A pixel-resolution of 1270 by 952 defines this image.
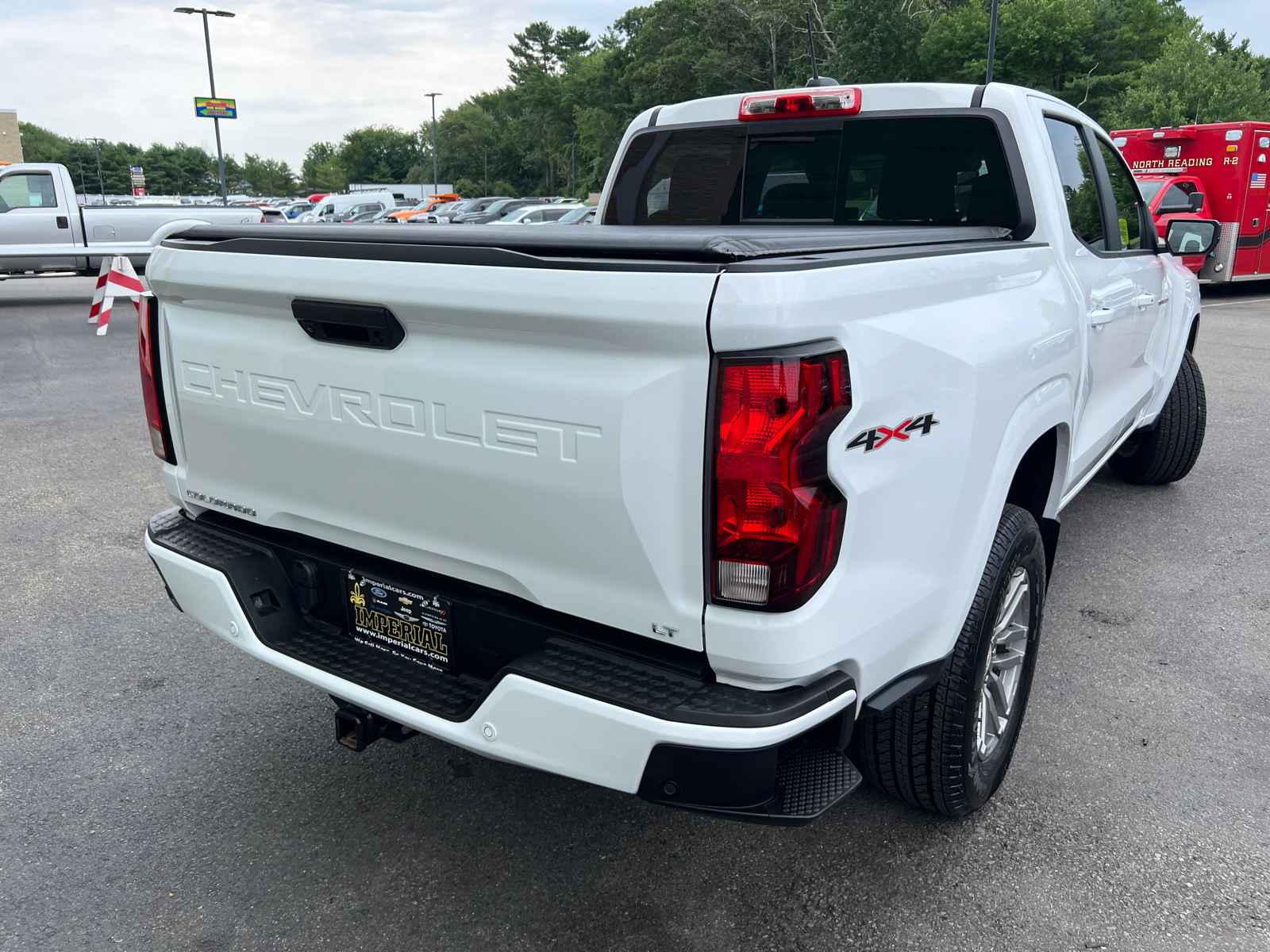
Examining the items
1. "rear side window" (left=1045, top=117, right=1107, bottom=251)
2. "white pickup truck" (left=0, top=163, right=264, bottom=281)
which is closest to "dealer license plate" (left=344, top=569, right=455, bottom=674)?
"rear side window" (left=1045, top=117, right=1107, bottom=251)

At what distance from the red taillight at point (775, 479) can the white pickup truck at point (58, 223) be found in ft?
53.4

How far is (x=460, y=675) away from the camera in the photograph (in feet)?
7.45

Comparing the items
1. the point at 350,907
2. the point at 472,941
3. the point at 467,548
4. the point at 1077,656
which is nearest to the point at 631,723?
the point at 467,548

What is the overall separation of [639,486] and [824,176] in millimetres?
2467

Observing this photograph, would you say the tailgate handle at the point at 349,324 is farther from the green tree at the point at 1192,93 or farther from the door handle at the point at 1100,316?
the green tree at the point at 1192,93

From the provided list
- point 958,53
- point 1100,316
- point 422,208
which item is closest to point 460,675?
point 1100,316

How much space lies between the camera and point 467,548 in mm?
2123


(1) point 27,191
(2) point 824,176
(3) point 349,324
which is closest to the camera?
(3) point 349,324

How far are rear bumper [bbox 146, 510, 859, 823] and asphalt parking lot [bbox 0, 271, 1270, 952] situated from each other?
2.03 ft

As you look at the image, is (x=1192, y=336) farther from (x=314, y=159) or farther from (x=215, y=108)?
(x=314, y=159)

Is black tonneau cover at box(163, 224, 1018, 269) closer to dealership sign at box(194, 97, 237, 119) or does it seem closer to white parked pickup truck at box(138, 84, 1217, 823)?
white parked pickup truck at box(138, 84, 1217, 823)

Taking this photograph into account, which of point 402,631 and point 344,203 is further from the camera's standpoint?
point 344,203

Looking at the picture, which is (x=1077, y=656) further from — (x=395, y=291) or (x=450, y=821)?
(x=395, y=291)

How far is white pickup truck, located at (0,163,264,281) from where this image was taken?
16.4m
